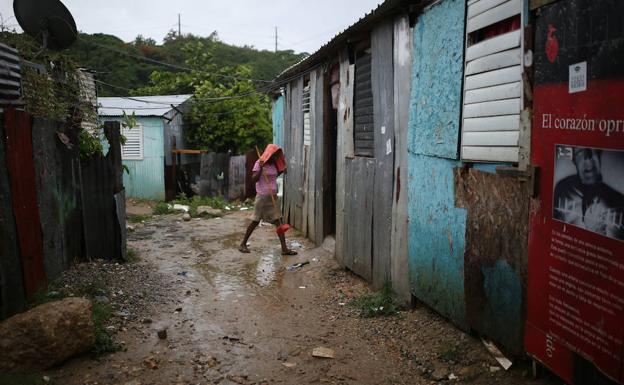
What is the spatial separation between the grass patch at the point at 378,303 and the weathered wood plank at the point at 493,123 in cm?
217

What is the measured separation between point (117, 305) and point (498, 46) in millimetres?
4501

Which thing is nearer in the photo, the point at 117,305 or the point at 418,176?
the point at 418,176

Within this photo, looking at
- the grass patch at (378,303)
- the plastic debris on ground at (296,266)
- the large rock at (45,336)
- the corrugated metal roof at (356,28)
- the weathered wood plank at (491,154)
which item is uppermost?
the corrugated metal roof at (356,28)

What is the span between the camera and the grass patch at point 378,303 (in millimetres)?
4934

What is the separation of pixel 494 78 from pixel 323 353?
2.76 meters

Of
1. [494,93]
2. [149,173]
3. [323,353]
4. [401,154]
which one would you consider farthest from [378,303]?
[149,173]

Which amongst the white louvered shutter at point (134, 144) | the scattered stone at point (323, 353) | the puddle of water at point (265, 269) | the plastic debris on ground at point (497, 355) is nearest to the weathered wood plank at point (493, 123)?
the plastic debris on ground at point (497, 355)

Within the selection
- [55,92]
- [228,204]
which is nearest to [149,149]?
[228,204]

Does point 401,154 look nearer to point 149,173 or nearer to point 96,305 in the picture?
point 96,305

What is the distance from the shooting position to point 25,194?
433 centimetres

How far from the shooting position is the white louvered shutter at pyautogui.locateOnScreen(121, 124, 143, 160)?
1577 cm

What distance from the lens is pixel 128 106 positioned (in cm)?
1655

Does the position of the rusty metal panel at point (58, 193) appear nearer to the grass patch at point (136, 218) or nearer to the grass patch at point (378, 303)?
the grass patch at point (378, 303)

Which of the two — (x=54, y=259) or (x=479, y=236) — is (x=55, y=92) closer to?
(x=54, y=259)
